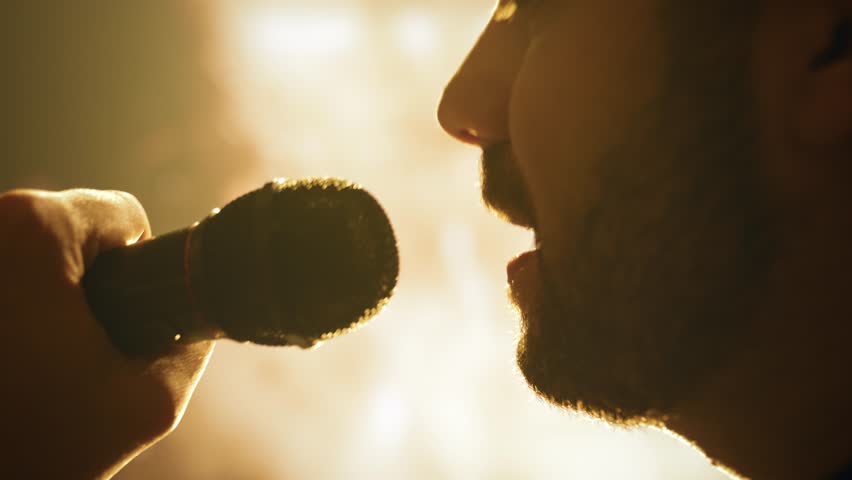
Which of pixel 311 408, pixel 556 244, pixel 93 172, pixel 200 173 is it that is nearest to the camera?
pixel 556 244

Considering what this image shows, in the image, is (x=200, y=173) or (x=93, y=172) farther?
(x=200, y=173)

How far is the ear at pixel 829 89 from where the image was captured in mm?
514

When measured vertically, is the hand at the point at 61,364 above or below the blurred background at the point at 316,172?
above

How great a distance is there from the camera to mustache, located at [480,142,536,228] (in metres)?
0.76

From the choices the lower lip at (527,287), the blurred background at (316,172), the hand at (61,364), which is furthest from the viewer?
the blurred background at (316,172)

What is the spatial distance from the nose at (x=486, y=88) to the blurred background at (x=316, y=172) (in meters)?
0.96

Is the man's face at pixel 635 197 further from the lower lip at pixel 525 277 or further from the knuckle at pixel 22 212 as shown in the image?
the knuckle at pixel 22 212

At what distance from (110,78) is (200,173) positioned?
1.42ft

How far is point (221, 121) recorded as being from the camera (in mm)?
2096

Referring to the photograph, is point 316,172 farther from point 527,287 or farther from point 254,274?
point 254,274

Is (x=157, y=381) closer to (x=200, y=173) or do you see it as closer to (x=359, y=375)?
(x=200, y=173)

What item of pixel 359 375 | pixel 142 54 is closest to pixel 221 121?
pixel 142 54

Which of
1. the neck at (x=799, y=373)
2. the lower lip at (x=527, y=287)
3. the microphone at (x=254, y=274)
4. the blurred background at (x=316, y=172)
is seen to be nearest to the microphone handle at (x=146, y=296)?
the microphone at (x=254, y=274)

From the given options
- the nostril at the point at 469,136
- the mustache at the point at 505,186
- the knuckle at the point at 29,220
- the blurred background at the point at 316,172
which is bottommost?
the blurred background at the point at 316,172
